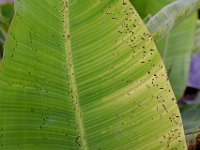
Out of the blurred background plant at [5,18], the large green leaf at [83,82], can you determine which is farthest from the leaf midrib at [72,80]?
the blurred background plant at [5,18]

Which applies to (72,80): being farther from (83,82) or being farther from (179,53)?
(179,53)

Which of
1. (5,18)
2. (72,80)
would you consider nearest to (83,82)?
(72,80)

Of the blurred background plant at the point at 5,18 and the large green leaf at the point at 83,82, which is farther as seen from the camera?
the blurred background plant at the point at 5,18

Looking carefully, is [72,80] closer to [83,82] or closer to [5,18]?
[83,82]

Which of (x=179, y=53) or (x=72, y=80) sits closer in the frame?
(x=72, y=80)

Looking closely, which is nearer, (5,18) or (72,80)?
(72,80)

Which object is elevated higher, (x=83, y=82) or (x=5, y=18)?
(x=5, y=18)

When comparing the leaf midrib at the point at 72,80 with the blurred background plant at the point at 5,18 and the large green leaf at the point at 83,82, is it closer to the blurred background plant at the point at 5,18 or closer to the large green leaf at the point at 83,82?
the large green leaf at the point at 83,82

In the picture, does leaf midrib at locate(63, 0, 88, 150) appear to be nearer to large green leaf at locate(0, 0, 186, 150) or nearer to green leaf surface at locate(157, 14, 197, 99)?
large green leaf at locate(0, 0, 186, 150)

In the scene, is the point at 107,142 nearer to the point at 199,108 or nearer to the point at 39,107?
the point at 39,107
